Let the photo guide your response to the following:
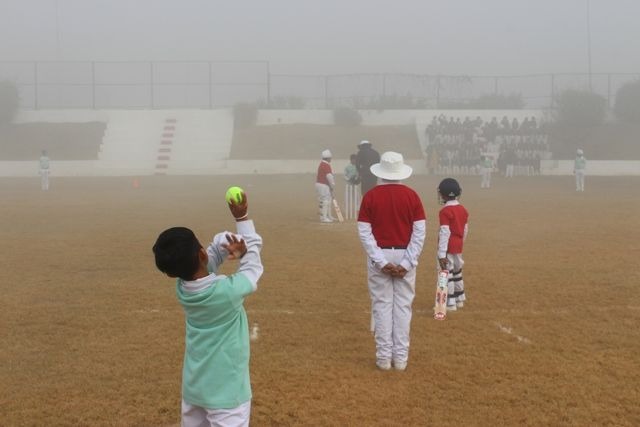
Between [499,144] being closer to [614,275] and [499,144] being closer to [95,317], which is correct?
[614,275]

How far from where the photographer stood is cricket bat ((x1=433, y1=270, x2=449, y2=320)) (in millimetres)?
7840

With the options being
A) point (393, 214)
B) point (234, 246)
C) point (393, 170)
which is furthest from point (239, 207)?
point (393, 170)

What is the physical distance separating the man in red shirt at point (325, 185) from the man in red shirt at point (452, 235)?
954 centimetres

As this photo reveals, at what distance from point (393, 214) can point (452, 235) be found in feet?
7.71

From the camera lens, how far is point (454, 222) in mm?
8336

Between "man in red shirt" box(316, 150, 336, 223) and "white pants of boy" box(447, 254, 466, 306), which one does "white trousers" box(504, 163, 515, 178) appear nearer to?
"man in red shirt" box(316, 150, 336, 223)

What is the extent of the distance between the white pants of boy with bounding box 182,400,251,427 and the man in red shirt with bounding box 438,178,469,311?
4.50m

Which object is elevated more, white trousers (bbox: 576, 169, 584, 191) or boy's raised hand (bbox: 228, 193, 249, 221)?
white trousers (bbox: 576, 169, 584, 191)

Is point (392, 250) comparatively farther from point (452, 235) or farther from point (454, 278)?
point (454, 278)

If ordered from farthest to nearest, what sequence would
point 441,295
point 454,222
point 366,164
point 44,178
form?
1. point 44,178
2. point 366,164
3. point 454,222
4. point 441,295

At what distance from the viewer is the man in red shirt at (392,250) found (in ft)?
20.6

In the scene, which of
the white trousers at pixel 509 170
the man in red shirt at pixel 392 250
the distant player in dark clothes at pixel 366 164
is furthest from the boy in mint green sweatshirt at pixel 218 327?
the white trousers at pixel 509 170

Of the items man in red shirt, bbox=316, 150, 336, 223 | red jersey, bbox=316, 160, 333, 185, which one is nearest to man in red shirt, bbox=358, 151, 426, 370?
man in red shirt, bbox=316, 150, 336, 223

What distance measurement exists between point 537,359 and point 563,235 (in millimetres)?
9881
